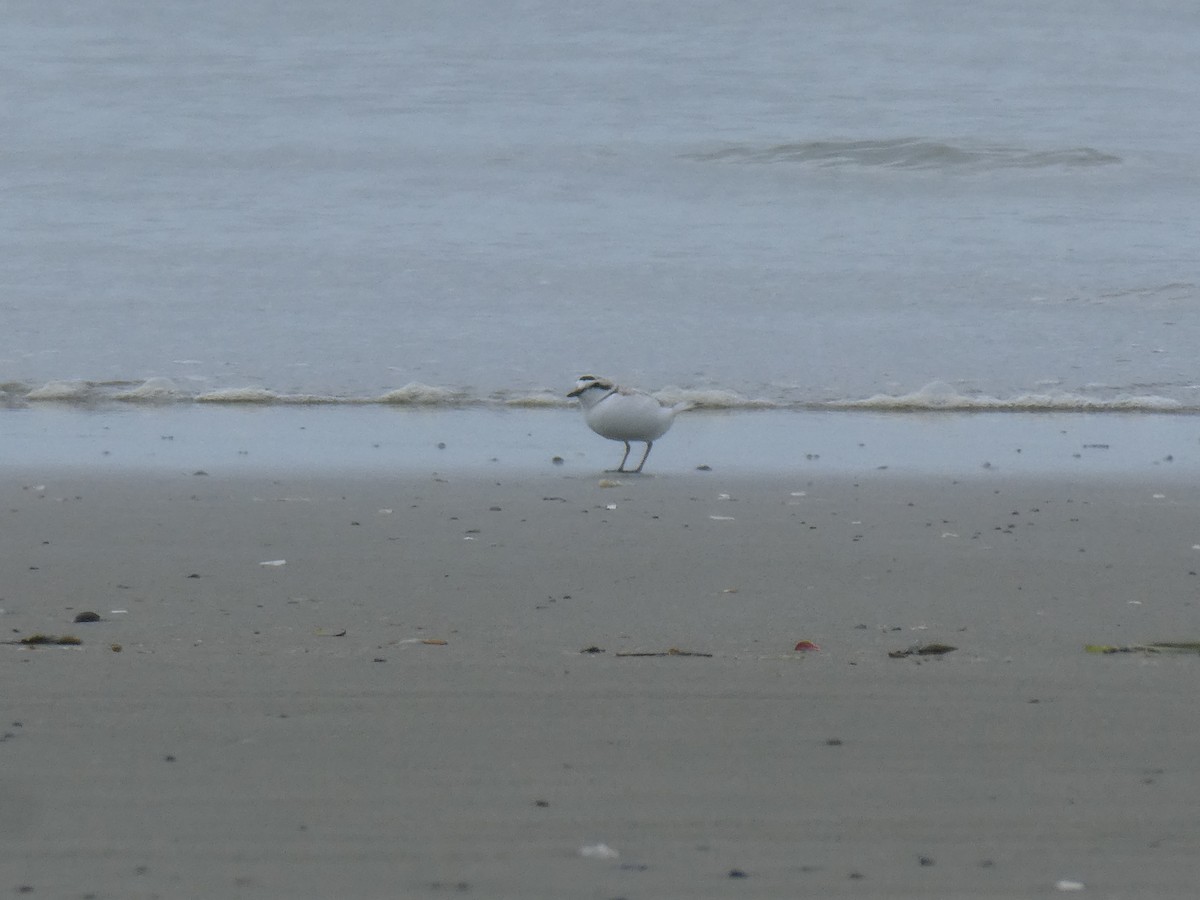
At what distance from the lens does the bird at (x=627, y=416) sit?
645cm

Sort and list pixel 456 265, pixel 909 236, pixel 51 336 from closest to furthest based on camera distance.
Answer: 1. pixel 51 336
2. pixel 456 265
3. pixel 909 236

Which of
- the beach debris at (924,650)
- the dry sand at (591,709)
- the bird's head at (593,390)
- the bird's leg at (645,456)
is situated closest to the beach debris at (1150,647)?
the dry sand at (591,709)

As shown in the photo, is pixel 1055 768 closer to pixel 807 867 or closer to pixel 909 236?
pixel 807 867

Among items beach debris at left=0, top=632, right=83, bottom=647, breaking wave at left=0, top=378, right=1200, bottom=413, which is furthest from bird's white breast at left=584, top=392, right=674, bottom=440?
beach debris at left=0, top=632, right=83, bottom=647

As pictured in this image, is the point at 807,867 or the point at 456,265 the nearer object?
Result: the point at 807,867

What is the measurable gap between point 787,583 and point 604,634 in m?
0.79

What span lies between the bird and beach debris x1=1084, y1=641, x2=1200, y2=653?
10.3 feet

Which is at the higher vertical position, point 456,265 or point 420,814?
point 420,814

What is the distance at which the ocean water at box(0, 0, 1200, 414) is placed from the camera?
30.9 ft

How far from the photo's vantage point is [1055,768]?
2529 millimetres

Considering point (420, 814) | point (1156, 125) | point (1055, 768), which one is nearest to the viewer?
point (420, 814)

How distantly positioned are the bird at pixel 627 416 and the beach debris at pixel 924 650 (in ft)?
9.99

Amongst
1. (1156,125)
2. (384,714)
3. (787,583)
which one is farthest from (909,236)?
(384,714)

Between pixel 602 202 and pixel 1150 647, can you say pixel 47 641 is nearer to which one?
pixel 1150 647
